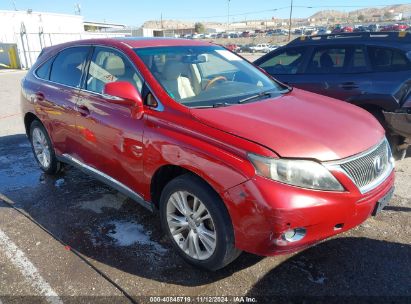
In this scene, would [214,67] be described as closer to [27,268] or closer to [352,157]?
[352,157]

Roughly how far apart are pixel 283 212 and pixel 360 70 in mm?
3844

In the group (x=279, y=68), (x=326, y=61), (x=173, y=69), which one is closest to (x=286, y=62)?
(x=279, y=68)

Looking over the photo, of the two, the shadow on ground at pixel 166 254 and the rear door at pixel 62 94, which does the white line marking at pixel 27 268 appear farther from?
the rear door at pixel 62 94

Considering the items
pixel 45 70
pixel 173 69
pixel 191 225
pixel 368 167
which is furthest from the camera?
pixel 45 70

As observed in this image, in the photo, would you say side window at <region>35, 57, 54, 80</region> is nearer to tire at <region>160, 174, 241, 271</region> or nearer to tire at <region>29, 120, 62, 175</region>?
tire at <region>29, 120, 62, 175</region>

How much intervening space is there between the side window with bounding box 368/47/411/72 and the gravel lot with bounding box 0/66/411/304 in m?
1.86

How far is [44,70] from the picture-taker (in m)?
4.70

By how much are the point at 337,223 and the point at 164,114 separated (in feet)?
4.95

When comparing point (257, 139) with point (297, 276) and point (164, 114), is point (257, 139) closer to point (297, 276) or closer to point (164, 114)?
point (164, 114)

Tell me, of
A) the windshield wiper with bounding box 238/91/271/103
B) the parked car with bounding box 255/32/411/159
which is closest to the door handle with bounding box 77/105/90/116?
the windshield wiper with bounding box 238/91/271/103

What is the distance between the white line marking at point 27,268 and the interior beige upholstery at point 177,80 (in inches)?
71.2

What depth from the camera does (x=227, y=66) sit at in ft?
12.8

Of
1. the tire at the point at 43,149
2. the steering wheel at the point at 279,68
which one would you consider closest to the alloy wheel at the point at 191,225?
the tire at the point at 43,149

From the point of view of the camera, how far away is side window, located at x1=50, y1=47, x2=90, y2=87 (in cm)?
399
